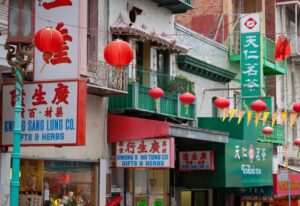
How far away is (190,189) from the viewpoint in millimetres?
26250

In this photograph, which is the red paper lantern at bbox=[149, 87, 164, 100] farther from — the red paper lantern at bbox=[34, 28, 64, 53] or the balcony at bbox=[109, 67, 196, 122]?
the red paper lantern at bbox=[34, 28, 64, 53]

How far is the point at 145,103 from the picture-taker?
2052cm

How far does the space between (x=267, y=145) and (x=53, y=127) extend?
14791 mm

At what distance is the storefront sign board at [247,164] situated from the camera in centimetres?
2356

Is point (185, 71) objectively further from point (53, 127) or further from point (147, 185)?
point (53, 127)

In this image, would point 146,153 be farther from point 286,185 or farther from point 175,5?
point 286,185

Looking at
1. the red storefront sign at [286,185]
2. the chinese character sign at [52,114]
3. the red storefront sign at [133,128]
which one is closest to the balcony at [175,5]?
the red storefront sign at [133,128]

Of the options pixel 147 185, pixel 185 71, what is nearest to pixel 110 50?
pixel 147 185

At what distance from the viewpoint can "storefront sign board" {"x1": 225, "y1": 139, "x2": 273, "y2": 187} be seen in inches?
928

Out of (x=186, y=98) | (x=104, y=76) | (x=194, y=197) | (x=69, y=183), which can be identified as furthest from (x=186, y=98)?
(x=194, y=197)

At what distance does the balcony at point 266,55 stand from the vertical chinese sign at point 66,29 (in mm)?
14815

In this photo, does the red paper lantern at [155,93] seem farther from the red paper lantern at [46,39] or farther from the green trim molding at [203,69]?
the red paper lantern at [46,39]

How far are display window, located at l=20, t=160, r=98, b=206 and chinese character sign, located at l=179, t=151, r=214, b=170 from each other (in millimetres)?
5246

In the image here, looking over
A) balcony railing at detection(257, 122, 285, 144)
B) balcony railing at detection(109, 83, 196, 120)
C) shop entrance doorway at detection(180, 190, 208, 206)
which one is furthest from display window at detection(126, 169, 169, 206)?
balcony railing at detection(257, 122, 285, 144)
